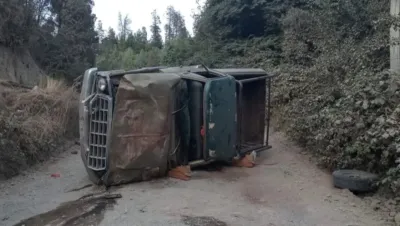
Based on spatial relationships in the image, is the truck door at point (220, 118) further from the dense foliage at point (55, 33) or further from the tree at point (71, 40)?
the tree at point (71, 40)

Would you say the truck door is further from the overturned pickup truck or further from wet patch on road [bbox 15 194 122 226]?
wet patch on road [bbox 15 194 122 226]

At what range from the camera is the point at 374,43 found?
9.51m

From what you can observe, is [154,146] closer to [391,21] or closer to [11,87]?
[391,21]

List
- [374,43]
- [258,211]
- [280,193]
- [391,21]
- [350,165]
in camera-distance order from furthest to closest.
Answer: [374,43] < [391,21] < [350,165] < [280,193] < [258,211]

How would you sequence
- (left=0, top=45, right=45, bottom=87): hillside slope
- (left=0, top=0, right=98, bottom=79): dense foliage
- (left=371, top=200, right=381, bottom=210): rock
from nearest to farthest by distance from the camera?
(left=371, top=200, right=381, bottom=210): rock
(left=0, top=45, right=45, bottom=87): hillside slope
(left=0, top=0, right=98, bottom=79): dense foliage

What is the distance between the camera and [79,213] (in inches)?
222

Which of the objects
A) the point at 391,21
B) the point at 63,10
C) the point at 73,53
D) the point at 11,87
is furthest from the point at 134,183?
→ the point at 63,10

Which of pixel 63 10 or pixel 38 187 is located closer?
pixel 38 187

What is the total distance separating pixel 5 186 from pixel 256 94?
17.4 ft

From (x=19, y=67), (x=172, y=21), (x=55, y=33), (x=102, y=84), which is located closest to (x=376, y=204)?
(x=102, y=84)

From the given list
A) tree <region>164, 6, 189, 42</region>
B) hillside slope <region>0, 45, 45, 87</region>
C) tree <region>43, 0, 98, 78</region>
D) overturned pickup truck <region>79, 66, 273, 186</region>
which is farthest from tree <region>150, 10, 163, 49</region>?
overturned pickup truck <region>79, 66, 273, 186</region>

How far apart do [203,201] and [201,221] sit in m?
0.83

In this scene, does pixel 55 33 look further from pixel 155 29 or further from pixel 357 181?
pixel 155 29

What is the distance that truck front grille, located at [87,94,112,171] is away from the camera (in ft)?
22.2
